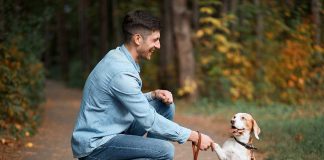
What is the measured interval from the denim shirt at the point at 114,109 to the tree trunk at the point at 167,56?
12.4 meters

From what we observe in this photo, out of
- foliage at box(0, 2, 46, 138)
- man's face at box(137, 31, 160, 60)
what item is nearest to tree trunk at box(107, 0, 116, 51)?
foliage at box(0, 2, 46, 138)

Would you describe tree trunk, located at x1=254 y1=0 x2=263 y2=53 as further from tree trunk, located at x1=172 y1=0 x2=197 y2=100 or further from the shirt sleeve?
the shirt sleeve

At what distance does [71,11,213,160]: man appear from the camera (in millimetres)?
5156

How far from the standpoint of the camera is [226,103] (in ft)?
50.4

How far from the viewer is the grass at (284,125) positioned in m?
8.02

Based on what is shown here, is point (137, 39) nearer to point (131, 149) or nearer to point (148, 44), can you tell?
point (148, 44)

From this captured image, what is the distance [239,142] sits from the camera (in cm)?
581

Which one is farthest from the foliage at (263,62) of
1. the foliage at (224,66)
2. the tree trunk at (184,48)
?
the tree trunk at (184,48)

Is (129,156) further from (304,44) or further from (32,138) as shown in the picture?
(304,44)

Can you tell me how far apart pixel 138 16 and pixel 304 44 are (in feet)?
32.5

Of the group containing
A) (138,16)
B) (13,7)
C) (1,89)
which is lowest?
(1,89)

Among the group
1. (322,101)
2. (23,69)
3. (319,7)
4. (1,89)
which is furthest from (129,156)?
(322,101)

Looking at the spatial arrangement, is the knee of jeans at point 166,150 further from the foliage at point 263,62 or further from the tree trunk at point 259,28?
the tree trunk at point 259,28

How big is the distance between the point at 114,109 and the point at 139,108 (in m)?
0.32
